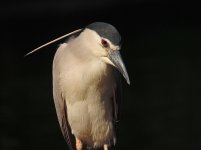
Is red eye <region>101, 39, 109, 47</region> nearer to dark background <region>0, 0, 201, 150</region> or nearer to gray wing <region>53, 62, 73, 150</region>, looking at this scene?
gray wing <region>53, 62, 73, 150</region>

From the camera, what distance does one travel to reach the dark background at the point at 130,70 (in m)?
6.55

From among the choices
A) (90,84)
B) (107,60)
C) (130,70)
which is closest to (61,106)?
(90,84)

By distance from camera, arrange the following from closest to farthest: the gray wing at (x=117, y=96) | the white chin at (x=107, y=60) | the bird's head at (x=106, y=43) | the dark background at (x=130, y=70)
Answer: the bird's head at (x=106, y=43), the white chin at (x=107, y=60), the gray wing at (x=117, y=96), the dark background at (x=130, y=70)

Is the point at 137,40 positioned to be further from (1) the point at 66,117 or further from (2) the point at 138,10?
(1) the point at 66,117

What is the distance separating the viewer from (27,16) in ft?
34.9

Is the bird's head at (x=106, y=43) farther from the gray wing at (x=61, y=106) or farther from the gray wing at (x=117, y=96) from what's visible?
the gray wing at (x=61, y=106)

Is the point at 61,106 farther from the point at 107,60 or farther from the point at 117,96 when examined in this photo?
the point at 107,60

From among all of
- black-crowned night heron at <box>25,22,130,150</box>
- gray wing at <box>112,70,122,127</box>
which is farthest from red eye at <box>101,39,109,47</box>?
gray wing at <box>112,70,122,127</box>

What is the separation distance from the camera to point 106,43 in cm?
329

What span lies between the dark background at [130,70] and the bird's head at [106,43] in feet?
9.47

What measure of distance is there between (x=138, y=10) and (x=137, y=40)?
5.06 feet

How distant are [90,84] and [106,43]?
0.34 m

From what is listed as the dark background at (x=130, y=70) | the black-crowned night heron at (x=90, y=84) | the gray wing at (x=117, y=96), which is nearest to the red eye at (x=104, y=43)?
the black-crowned night heron at (x=90, y=84)

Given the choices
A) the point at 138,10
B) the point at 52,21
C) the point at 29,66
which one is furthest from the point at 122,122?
the point at 138,10
